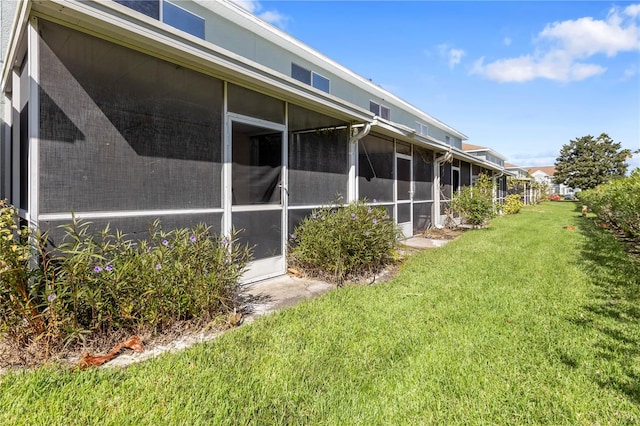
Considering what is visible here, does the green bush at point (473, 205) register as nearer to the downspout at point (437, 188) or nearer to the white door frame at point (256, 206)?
the downspout at point (437, 188)

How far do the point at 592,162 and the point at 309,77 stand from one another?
43248mm

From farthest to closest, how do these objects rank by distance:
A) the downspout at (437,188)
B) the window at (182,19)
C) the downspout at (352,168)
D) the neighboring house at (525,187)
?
the neighboring house at (525,187) → the downspout at (437,188) → the window at (182,19) → the downspout at (352,168)

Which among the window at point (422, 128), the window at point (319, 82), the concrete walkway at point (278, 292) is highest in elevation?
the window at point (422, 128)

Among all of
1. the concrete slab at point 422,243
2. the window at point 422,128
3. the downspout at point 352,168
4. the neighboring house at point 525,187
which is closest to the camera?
the downspout at point 352,168

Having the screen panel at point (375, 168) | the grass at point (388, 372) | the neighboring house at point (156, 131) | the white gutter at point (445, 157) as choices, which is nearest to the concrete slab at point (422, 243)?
the screen panel at point (375, 168)

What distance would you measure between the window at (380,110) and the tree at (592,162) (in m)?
36.4

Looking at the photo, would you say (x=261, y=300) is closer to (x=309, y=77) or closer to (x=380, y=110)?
(x=309, y=77)

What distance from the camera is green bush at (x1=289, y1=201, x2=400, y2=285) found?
4992 mm

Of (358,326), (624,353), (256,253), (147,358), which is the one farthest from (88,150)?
(624,353)

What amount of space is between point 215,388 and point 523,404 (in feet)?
6.44

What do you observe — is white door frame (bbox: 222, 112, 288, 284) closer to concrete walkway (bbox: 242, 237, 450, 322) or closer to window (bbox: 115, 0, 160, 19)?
concrete walkway (bbox: 242, 237, 450, 322)

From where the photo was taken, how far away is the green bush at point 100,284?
2.44 metres

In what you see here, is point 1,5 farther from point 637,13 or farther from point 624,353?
point 637,13

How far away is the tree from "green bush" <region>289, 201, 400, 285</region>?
44.6m
